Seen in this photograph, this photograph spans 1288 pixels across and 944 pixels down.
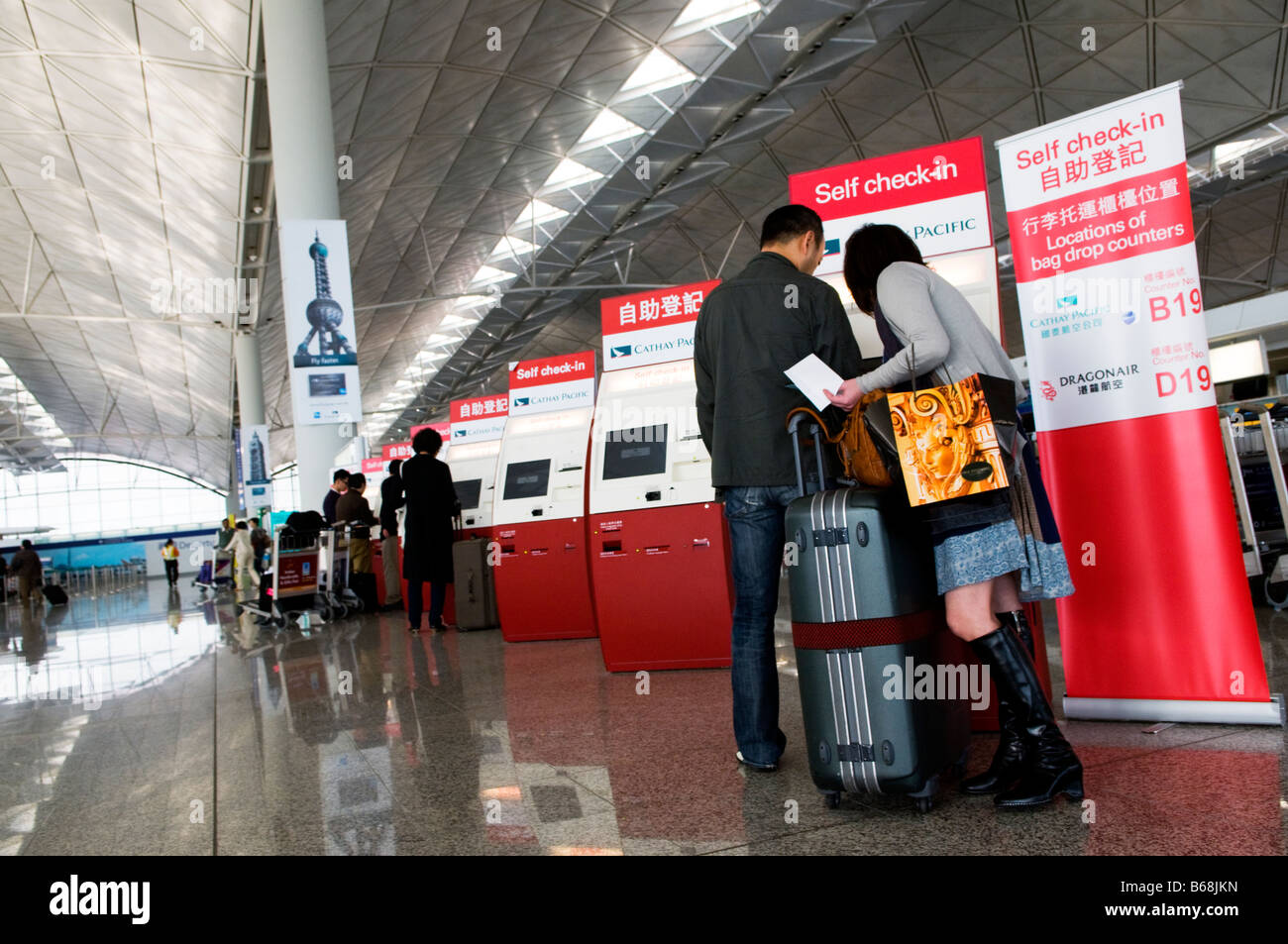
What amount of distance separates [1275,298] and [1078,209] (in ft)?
25.3

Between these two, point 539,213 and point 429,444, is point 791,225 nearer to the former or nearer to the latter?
point 429,444

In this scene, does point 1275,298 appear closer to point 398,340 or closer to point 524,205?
point 524,205

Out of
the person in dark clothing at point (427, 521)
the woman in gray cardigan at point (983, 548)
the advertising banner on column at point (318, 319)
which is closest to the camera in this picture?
the woman in gray cardigan at point (983, 548)

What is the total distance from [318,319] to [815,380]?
27.6 ft

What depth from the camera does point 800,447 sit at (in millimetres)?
2795

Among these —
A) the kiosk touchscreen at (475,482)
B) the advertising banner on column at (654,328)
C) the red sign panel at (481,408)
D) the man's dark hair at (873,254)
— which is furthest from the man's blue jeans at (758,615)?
the red sign panel at (481,408)

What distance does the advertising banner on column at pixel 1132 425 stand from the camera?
10.3 feet

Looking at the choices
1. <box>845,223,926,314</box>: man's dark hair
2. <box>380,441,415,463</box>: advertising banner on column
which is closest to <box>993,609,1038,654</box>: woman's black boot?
<box>845,223,926,314</box>: man's dark hair

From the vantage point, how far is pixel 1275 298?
9281 mm

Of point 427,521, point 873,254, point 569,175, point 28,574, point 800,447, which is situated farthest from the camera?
point 28,574

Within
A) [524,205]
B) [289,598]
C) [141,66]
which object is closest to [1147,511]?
[289,598]

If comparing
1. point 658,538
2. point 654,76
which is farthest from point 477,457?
point 654,76
